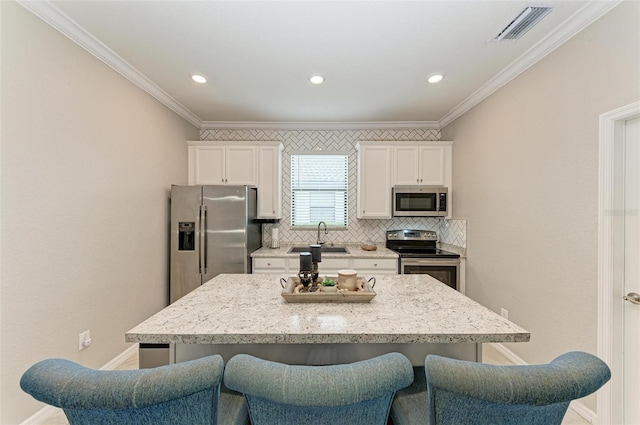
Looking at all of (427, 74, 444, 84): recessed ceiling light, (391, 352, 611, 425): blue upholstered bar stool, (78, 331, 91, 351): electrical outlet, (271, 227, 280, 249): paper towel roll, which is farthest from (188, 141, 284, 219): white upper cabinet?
(391, 352, 611, 425): blue upholstered bar stool

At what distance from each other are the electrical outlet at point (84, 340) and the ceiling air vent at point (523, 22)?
3809 millimetres

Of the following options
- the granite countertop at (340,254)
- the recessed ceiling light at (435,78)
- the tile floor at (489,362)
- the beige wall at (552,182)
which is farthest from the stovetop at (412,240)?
the recessed ceiling light at (435,78)

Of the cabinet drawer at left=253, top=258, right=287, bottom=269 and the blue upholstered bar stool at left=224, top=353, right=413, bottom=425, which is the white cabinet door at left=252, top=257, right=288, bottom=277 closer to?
the cabinet drawer at left=253, top=258, right=287, bottom=269

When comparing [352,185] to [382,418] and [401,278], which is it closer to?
[401,278]

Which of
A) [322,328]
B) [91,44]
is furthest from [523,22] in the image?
[91,44]

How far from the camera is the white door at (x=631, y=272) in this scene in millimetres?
1590

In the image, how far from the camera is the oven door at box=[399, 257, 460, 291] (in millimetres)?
3340

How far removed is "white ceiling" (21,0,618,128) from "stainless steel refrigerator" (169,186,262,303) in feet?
3.77

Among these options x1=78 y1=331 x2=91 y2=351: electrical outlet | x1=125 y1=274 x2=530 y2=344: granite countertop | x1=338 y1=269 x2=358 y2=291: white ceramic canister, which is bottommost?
x1=78 y1=331 x2=91 y2=351: electrical outlet

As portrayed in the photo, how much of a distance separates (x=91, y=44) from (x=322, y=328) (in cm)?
271

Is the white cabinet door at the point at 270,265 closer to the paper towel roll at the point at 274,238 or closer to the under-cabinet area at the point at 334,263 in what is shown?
the under-cabinet area at the point at 334,263

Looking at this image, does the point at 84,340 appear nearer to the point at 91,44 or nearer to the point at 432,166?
the point at 91,44

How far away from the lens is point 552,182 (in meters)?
2.08

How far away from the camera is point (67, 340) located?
6.52 ft
